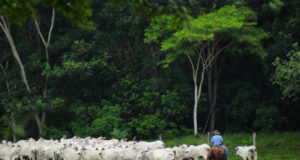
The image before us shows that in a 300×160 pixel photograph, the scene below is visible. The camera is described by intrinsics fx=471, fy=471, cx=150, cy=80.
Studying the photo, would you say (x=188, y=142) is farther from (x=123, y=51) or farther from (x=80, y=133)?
(x=123, y=51)

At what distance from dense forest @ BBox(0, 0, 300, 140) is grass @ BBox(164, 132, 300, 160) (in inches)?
84.4

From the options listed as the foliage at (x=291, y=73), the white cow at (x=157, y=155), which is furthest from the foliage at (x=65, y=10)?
the foliage at (x=291, y=73)

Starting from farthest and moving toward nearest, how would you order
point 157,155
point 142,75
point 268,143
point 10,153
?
1. point 142,75
2. point 268,143
3. point 10,153
4. point 157,155

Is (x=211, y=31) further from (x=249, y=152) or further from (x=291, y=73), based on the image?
(x=249, y=152)

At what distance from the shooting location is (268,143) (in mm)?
25531

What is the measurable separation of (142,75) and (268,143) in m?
12.5

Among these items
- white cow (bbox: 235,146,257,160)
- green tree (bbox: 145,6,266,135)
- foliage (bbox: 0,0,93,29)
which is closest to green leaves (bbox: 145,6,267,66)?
green tree (bbox: 145,6,266,135)

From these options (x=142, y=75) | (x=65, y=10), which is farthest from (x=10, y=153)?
(x=142, y=75)

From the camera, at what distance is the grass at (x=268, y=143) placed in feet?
69.4

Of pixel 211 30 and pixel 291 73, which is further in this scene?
pixel 211 30

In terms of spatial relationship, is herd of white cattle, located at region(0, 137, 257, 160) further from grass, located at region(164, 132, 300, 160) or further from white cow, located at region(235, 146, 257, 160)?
grass, located at region(164, 132, 300, 160)

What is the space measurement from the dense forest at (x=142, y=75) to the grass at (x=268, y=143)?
2.14 metres

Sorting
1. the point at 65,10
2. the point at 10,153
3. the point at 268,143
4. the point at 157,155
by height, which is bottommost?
the point at 268,143

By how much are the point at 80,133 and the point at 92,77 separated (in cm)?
427
